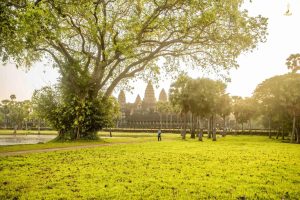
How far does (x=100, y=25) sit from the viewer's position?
24906 millimetres

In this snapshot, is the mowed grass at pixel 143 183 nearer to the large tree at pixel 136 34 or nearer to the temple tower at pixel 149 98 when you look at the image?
the large tree at pixel 136 34

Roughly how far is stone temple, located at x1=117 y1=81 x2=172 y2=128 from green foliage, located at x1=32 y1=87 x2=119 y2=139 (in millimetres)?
81540

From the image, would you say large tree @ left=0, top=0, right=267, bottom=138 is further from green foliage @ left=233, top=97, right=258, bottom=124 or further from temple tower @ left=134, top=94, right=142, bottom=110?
temple tower @ left=134, top=94, right=142, bottom=110

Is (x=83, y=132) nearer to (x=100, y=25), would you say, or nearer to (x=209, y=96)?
(x=100, y=25)

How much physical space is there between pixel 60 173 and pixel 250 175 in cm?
664

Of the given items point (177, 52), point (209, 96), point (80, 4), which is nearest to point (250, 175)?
point (80, 4)

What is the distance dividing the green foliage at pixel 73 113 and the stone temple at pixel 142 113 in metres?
81.5

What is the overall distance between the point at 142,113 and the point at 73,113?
103m

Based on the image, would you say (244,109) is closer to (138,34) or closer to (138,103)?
(138,34)

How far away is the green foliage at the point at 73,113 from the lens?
2841 centimetres

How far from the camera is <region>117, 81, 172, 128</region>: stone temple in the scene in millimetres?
118250

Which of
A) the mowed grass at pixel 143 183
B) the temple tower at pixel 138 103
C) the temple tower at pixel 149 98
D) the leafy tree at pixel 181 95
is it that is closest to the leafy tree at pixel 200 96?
the leafy tree at pixel 181 95

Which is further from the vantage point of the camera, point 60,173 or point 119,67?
point 119,67

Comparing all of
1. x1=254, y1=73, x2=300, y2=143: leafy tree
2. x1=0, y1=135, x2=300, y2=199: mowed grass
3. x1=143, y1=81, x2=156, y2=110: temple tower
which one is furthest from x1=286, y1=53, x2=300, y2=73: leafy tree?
x1=143, y1=81, x2=156, y2=110: temple tower
